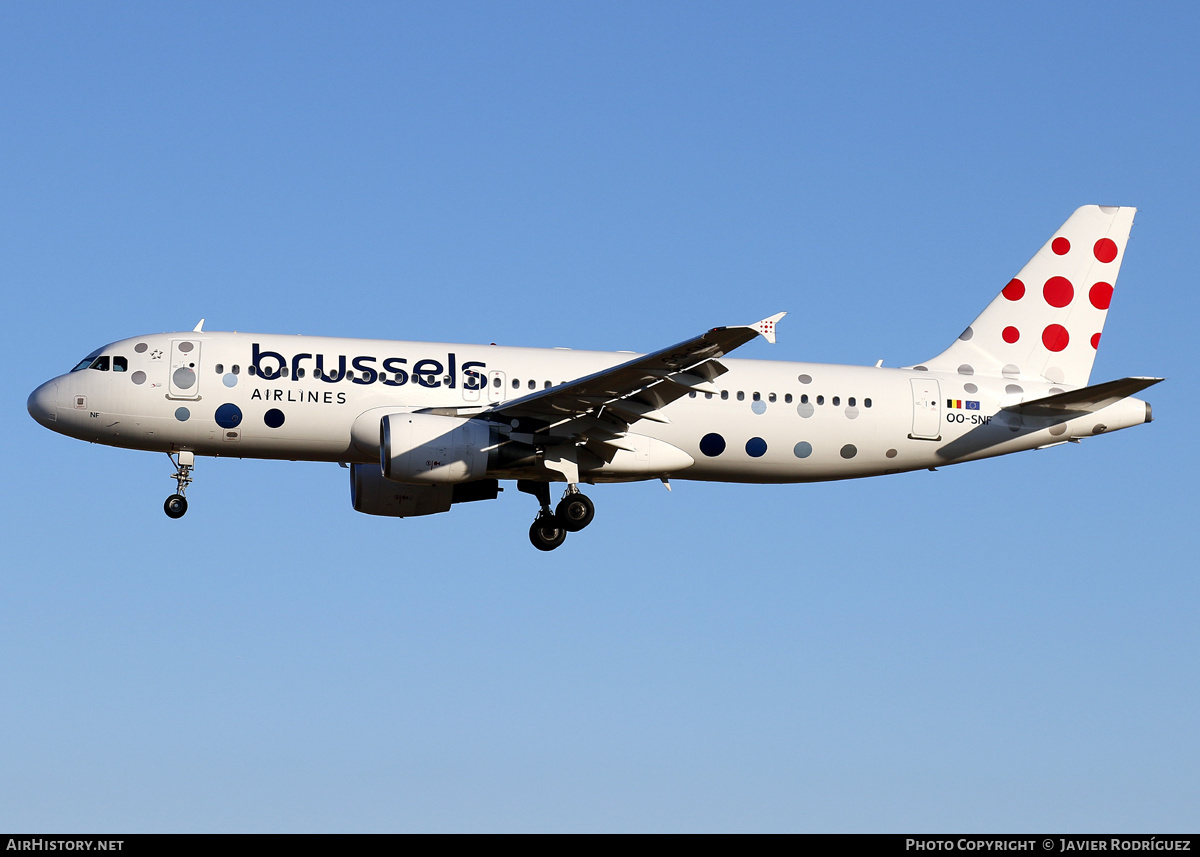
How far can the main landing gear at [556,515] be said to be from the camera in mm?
37031

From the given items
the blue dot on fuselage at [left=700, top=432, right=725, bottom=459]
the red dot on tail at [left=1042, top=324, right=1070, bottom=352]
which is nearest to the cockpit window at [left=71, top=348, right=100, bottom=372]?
the blue dot on fuselage at [left=700, top=432, right=725, bottom=459]

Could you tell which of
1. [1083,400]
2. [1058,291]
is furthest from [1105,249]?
[1083,400]

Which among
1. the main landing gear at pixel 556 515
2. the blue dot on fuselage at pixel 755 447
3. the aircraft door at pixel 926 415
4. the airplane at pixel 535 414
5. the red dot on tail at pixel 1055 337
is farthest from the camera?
the red dot on tail at pixel 1055 337

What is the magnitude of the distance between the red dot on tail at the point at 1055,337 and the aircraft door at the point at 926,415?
4.60 metres

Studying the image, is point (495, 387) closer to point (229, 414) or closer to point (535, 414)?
point (535, 414)

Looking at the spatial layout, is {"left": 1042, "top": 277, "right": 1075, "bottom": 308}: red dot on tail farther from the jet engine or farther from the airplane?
the jet engine

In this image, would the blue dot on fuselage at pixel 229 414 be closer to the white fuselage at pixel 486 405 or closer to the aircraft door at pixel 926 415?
the white fuselage at pixel 486 405

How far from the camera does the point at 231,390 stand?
1401 inches

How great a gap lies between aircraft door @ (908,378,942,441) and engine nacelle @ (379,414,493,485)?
35.9ft

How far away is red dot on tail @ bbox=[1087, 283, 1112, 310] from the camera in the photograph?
42.7 m

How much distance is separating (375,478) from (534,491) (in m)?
4.03

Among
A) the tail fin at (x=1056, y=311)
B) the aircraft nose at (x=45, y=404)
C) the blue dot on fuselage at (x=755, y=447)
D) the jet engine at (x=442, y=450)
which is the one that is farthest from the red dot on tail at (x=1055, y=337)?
the aircraft nose at (x=45, y=404)
